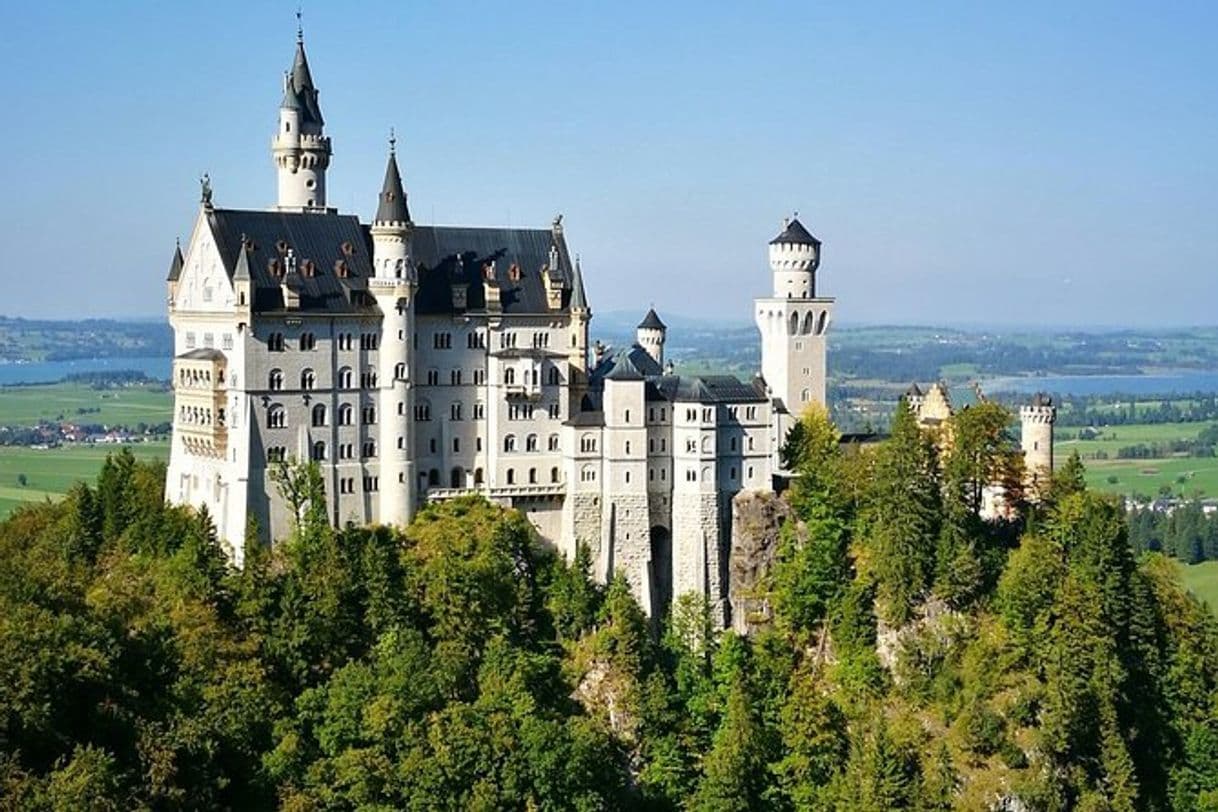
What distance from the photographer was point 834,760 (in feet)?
260

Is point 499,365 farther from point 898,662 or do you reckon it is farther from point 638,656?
point 898,662

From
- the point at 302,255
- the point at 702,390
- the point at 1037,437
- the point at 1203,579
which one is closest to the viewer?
the point at 302,255

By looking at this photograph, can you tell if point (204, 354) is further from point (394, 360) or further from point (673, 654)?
point (673, 654)

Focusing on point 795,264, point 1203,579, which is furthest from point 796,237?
point 1203,579

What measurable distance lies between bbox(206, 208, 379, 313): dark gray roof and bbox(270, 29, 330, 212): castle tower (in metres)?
5.97

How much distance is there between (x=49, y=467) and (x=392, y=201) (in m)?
104

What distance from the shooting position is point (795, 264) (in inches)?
3748

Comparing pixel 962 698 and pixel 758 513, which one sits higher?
pixel 758 513

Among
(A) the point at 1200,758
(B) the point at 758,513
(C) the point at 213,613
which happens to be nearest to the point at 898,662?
(B) the point at 758,513

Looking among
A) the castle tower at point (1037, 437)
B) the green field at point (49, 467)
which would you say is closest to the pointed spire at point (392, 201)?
the castle tower at point (1037, 437)

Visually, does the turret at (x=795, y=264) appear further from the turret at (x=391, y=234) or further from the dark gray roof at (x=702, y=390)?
the turret at (x=391, y=234)

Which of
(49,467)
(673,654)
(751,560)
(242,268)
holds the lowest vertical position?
(673,654)

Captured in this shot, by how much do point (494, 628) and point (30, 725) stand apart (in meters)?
23.0

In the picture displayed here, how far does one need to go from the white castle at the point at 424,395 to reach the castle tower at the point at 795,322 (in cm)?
527
